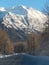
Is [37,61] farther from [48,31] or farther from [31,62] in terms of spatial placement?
[48,31]

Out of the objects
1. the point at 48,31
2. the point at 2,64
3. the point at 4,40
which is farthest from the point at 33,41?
the point at 2,64

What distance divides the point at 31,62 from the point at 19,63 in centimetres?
40

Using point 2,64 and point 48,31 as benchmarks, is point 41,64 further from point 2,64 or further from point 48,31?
point 48,31

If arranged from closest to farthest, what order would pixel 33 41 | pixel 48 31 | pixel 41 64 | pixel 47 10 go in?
pixel 41 64 → pixel 47 10 → pixel 48 31 → pixel 33 41

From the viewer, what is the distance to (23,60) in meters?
7.74

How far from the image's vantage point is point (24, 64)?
7.31 m

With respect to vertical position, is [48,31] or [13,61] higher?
[48,31]

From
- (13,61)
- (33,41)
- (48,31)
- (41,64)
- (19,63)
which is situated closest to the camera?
(41,64)

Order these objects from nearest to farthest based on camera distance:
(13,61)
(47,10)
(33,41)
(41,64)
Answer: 1. (41,64)
2. (13,61)
3. (47,10)
4. (33,41)

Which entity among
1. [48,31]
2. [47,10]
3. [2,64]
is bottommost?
[2,64]

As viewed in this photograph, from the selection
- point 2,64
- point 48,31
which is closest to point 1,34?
point 48,31

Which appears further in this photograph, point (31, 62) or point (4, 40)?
point (4, 40)

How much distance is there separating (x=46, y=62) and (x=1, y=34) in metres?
53.6

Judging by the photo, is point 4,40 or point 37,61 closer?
point 37,61
